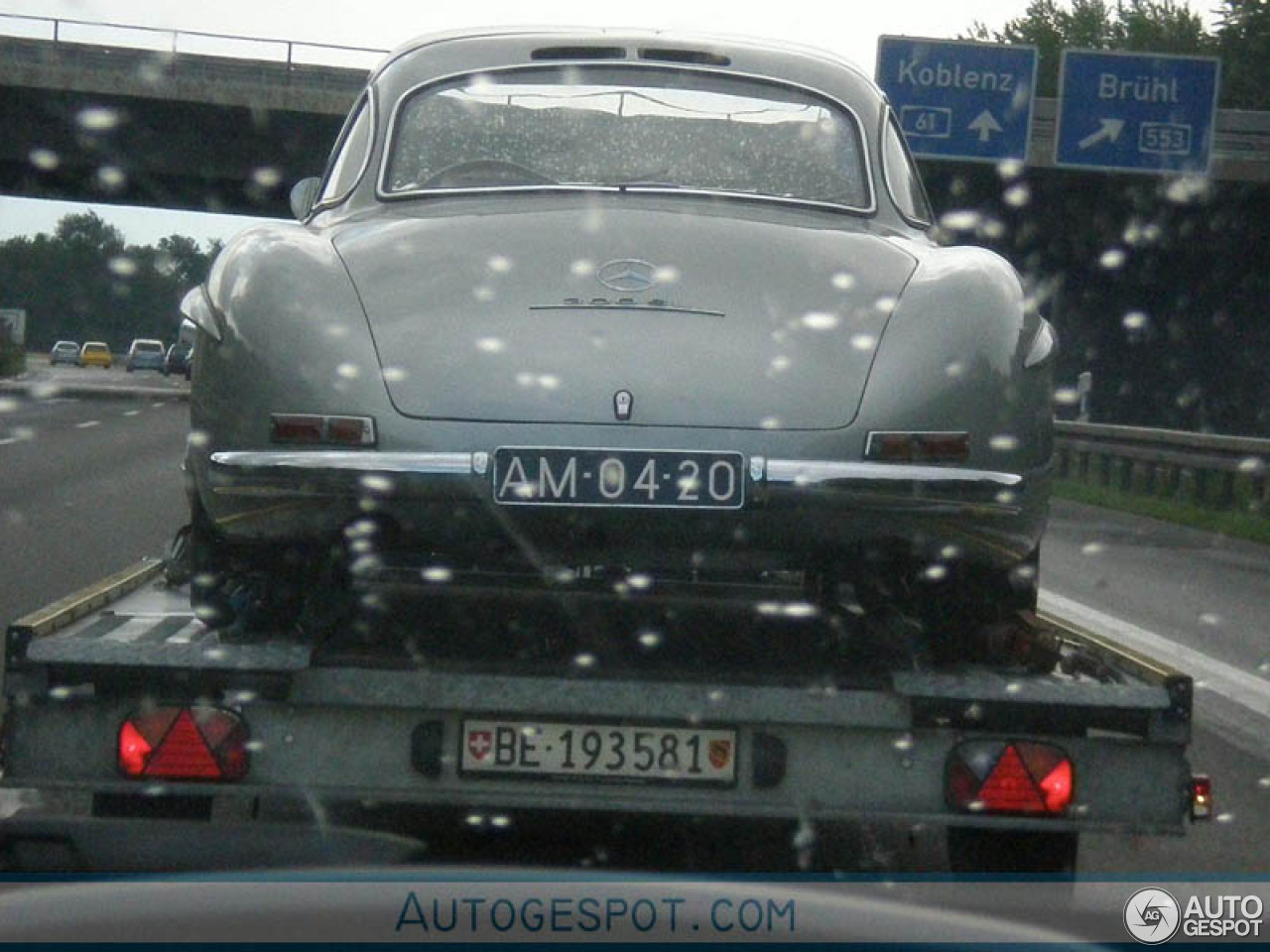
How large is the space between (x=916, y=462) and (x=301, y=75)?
40429 mm

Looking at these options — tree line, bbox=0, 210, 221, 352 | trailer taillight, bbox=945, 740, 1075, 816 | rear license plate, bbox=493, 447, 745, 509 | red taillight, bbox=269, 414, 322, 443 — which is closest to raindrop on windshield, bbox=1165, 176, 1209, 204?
rear license plate, bbox=493, 447, 745, 509

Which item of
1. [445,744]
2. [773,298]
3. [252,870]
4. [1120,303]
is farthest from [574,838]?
[1120,303]

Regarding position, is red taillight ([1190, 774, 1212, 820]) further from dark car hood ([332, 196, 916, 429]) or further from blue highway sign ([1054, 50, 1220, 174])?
blue highway sign ([1054, 50, 1220, 174])

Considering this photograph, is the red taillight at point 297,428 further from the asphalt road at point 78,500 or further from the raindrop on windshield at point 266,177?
the raindrop on windshield at point 266,177

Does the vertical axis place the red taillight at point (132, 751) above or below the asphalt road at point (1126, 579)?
above

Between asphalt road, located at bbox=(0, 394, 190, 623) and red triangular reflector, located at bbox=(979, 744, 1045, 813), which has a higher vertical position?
red triangular reflector, located at bbox=(979, 744, 1045, 813)

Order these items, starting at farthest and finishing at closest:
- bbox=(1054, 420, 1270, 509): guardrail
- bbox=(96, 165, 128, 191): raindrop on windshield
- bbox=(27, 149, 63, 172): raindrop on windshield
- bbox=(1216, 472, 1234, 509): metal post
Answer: bbox=(96, 165, 128, 191): raindrop on windshield < bbox=(27, 149, 63, 172): raindrop on windshield < bbox=(1216, 472, 1234, 509): metal post < bbox=(1054, 420, 1270, 509): guardrail

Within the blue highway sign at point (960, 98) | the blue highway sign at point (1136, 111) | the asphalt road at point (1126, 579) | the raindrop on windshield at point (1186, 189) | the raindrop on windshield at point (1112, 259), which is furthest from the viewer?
the raindrop on windshield at point (1112, 259)

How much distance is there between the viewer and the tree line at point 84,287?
160m

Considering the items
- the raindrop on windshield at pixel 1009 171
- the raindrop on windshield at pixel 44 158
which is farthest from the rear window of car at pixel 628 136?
the raindrop on windshield at pixel 44 158

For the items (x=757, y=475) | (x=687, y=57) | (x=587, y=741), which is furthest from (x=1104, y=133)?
(x=587, y=741)

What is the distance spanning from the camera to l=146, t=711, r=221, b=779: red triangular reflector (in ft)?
14.2

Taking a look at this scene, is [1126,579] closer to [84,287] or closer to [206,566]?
[206,566]
